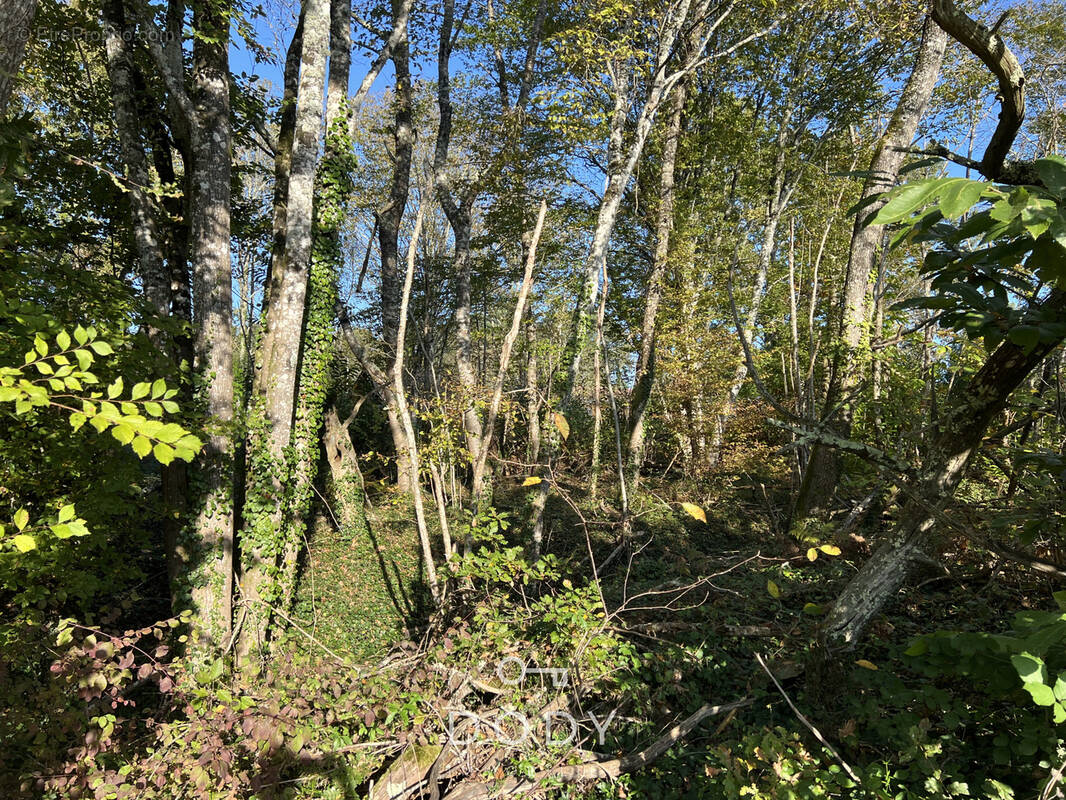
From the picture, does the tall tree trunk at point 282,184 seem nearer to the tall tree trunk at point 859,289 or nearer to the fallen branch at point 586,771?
the fallen branch at point 586,771

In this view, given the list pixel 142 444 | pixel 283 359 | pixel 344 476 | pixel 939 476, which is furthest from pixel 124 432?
pixel 344 476

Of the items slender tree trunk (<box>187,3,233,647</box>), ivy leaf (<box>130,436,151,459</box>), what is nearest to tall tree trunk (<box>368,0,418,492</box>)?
slender tree trunk (<box>187,3,233,647</box>)

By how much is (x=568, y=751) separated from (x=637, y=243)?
1482 centimetres

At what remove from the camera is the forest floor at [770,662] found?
2.30 m

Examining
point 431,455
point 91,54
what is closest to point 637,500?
point 431,455

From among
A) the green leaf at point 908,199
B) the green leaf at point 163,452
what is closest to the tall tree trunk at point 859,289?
the green leaf at point 908,199

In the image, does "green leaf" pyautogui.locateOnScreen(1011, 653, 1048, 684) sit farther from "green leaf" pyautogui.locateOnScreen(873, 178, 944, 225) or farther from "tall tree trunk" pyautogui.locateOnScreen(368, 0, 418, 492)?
"tall tree trunk" pyautogui.locateOnScreen(368, 0, 418, 492)

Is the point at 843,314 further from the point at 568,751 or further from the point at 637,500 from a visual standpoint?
the point at 568,751

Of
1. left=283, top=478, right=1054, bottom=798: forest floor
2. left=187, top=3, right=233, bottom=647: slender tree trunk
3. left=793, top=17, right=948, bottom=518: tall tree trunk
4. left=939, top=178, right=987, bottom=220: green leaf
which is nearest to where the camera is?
left=939, top=178, right=987, bottom=220: green leaf

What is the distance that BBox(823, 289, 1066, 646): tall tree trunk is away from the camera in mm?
2135

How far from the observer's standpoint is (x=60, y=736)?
9.52 feet

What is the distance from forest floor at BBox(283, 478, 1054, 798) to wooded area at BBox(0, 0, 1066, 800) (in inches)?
1.6

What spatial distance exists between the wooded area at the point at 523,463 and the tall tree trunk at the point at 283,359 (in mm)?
45

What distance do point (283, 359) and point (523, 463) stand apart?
3.32m
